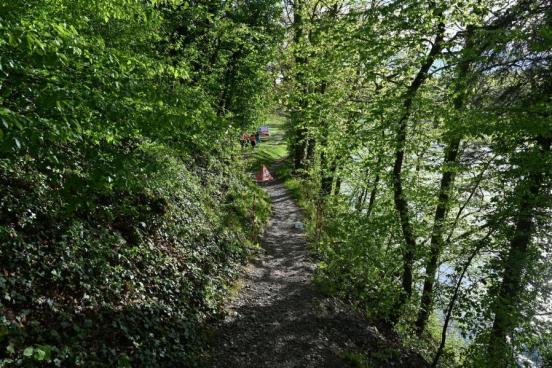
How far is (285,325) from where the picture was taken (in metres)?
9.55

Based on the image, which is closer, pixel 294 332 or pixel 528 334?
pixel 528 334

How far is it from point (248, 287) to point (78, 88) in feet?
27.1

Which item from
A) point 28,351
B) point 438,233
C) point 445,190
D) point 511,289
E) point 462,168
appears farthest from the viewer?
point 445,190

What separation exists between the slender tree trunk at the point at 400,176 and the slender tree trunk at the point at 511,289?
8.15ft

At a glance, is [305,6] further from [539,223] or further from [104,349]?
[104,349]

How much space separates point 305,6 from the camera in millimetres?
21688

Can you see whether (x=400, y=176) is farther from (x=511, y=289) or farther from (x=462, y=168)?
(x=511, y=289)

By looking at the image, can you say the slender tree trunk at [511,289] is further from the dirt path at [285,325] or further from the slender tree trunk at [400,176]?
the slender tree trunk at [400,176]

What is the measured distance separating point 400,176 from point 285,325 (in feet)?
17.6

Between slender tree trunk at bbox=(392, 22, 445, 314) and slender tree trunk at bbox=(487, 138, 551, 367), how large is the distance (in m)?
2.48

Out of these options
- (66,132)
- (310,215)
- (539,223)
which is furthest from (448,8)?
(310,215)

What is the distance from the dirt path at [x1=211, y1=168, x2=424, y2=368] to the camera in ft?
26.7

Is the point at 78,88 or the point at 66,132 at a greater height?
the point at 78,88

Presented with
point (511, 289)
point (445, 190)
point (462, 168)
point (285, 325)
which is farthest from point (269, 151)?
point (511, 289)
